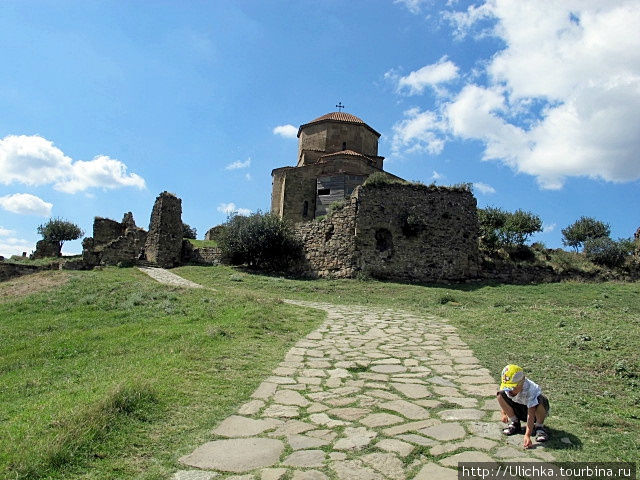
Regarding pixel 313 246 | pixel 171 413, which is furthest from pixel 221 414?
pixel 313 246

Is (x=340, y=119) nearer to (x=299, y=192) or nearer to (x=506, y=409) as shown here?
(x=299, y=192)

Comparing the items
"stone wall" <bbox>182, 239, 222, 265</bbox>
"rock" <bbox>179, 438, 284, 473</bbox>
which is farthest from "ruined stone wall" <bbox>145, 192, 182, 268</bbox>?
"rock" <bbox>179, 438, 284, 473</bbox>

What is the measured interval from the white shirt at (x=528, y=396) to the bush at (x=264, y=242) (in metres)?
18.0

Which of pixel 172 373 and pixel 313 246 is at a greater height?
pixel 313 246

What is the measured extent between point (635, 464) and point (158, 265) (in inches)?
924

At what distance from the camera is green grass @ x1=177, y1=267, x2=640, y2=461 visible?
4250 millimetres

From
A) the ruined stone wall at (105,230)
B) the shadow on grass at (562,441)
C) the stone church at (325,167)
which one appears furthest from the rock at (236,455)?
the ruined stone wall at (105,230)

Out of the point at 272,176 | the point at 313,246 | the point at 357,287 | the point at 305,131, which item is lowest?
the point at 357,287

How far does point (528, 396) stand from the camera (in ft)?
13.7

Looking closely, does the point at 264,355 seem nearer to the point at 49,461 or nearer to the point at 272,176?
the point at 49,461

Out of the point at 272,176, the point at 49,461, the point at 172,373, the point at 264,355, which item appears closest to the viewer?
the point at 49,461

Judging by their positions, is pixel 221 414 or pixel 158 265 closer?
pixel 221 414

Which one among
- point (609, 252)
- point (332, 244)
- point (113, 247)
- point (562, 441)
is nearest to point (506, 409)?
point (562, 441)

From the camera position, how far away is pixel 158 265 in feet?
80.4
